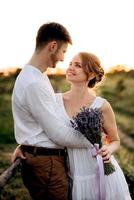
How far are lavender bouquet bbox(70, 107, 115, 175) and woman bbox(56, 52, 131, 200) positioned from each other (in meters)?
0.13

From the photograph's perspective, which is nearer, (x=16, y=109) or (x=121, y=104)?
(x=16, y=109)

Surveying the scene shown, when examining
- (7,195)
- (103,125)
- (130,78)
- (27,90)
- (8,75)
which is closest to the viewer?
(27,90)

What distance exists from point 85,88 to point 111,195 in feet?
2.63

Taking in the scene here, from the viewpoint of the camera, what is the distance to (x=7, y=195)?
8.61 m

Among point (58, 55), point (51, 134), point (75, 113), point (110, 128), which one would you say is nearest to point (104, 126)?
point (110, 128)

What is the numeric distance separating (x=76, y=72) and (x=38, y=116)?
0.56 m

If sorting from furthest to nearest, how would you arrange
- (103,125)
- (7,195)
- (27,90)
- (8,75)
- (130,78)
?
1. (130,78)
2. (8,75)
3. (7,195)
4. (103,125)
5. (27,90)

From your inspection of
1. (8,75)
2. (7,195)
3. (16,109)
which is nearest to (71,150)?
(16,109)

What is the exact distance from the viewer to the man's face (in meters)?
5.53

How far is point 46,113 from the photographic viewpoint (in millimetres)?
5426

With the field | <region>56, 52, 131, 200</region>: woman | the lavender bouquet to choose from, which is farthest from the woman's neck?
the field

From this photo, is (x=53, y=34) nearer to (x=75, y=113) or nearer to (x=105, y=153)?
(x=75, y=113)

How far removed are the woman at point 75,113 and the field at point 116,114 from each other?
105 inches

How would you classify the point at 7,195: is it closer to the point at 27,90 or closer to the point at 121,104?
the point at 27,90
